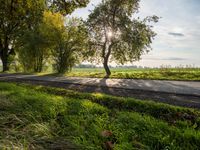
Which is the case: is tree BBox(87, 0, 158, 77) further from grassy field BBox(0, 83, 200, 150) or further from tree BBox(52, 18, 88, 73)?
grassy field BBox(0, 83, 200, 150)

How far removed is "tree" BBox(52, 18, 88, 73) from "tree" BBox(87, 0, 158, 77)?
2.73 m

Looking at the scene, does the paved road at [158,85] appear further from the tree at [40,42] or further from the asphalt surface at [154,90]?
the tree at [40,42]

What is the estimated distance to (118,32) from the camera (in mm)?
27219

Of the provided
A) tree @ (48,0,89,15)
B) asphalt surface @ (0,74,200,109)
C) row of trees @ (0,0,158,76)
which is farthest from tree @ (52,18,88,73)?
asphalt surface @ (0,74,200,109)

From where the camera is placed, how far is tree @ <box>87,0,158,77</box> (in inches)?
1041

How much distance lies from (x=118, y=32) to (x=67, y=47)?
6633mm

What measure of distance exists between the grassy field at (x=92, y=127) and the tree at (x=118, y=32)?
19.9 m

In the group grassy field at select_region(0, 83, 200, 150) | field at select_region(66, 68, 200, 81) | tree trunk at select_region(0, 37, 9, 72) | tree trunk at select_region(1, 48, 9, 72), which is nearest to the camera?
grassy field at select_region(0, 83, 200, 150)

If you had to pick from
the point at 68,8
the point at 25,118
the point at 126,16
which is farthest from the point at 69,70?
the point at 25,118

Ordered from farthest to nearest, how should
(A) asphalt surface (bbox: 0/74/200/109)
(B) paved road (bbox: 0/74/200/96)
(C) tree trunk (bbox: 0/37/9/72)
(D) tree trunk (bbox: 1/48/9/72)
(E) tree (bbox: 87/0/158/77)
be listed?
1. (D) tree trunk (bbox: 1/48/9/72)
2. (C) tree trunk (bbox: 0/37/9/72)
3. (E) tree (bbox: 87/0/158/77)
4. (B) paved road (bbox: 0/74/200/96)
5. (A) asphalt surface (bbox: 0/74/200/109)

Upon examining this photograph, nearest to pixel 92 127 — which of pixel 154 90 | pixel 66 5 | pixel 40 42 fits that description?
pixel 154 90

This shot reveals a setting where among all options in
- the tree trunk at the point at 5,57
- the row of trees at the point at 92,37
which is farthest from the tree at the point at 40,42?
the tree trunk at the point at 5,57

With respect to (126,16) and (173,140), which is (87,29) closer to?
(126,16)

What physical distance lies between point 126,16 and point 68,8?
37.0 feet
